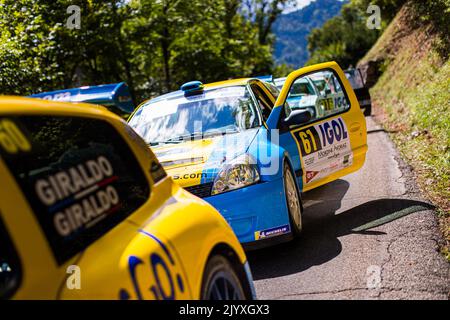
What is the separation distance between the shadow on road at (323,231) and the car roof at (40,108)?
299cm

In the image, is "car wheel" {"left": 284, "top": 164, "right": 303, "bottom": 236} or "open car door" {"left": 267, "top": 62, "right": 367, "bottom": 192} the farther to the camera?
"open car door" {"left": 267, "top": 62, "right": 367, "bottom": 192}

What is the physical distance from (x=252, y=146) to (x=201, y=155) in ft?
1.71

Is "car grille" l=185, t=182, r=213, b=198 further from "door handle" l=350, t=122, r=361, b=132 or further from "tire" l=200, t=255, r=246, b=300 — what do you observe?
"door handle" l=350, t=122, r=361, b=132

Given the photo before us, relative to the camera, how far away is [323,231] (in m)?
6.80

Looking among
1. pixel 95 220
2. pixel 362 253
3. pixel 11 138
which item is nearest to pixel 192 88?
pixel 362 253

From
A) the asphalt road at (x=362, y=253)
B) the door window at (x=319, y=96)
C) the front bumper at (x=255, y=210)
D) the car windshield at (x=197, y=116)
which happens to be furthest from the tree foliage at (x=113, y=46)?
the asphalt road at (x=362, y=253)

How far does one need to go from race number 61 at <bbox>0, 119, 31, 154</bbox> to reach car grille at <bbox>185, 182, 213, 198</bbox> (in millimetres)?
3572

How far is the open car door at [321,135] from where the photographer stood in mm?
7059

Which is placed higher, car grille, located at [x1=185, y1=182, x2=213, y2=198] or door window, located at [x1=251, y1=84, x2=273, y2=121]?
door window, located at [x1=251, y1=84, x2=273, y2=121]

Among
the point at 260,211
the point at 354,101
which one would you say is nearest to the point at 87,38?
the point at 354,101

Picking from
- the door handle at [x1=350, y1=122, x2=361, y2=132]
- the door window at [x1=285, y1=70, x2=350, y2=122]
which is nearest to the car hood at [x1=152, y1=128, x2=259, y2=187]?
the door window at [x1=285, y1=70, x2=350, y2=122]

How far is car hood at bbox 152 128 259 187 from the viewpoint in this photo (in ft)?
19.8

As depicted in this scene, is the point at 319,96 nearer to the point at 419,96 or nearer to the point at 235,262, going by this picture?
the point at 419,96
